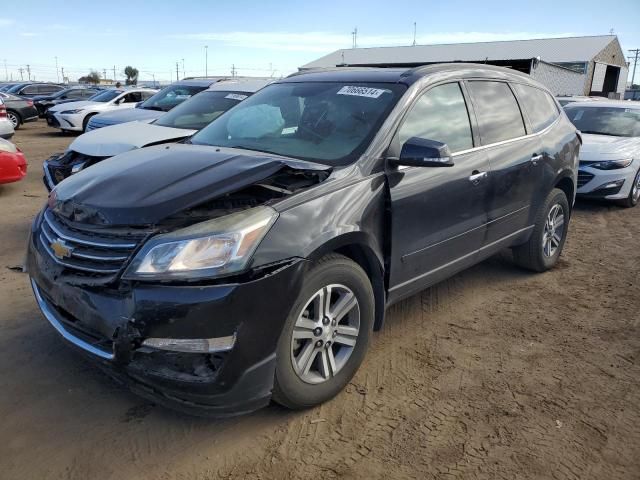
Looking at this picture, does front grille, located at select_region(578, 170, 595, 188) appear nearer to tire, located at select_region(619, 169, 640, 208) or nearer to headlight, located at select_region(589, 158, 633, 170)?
headlight, located at select_region(589, 158, 633, 170)

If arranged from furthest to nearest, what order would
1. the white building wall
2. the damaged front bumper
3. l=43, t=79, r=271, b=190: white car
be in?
the white building wall, l=43, t=79, r=271, b=190: white car, the damaged front bumper

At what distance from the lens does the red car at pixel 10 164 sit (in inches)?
300

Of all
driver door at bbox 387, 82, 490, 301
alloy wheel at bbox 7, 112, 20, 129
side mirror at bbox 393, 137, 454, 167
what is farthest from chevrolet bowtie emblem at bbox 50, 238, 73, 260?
alloy wheel at bbox 7, 112, 20, 129

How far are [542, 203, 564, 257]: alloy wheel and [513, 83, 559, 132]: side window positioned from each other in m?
0.81

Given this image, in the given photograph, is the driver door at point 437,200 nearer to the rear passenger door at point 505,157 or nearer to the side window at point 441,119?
the side window at point 441,119

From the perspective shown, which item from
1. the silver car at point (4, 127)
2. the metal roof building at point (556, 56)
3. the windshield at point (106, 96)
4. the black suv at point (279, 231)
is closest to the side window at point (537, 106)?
the black suv at point (279, 231)

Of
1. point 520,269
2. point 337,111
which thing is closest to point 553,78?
point 520,269

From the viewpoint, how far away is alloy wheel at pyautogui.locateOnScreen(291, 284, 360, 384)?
8.96 ft

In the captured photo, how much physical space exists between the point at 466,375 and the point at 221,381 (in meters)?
1.67

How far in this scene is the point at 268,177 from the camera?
282cm

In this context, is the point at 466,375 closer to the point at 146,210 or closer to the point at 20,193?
the point at 146,210

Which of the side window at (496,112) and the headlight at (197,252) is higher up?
the side window at (496,112)

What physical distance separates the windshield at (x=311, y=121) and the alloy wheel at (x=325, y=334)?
81 centimetres

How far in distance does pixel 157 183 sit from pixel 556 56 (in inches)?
1596
